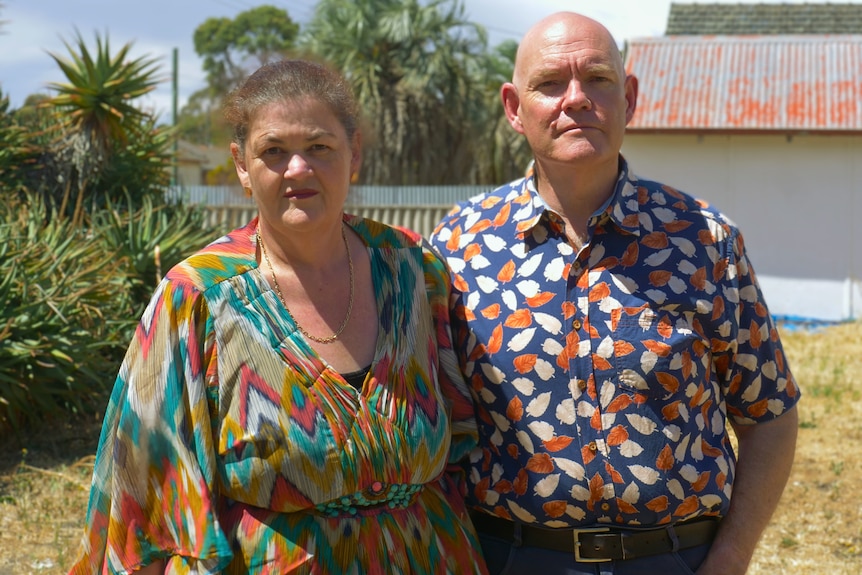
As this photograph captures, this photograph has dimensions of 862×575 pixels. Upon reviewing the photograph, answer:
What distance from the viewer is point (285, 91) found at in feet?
7.63

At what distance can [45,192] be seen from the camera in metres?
9.45

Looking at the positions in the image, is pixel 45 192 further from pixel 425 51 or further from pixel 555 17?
pixel 425 51

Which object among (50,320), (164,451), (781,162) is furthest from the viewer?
(781,162)

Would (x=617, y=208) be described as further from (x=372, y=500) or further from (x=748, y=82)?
(x=748, y=82)

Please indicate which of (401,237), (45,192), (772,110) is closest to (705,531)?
(401,237)

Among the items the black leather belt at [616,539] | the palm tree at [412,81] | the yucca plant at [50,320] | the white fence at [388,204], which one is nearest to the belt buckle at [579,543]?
the black leather belt at [616,539]

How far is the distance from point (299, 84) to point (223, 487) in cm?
97

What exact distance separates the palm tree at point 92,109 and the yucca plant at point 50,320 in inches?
74.7

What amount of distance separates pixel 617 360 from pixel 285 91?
109cm

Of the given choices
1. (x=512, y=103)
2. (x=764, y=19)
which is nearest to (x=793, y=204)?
(x=764, y=19)

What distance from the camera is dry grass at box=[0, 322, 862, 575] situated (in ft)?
17.5

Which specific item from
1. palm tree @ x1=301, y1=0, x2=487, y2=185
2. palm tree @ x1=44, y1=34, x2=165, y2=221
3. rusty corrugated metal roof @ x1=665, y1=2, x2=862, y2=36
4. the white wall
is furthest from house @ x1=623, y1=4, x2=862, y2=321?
palm tree @ x1=301, y1=0, x2=487, y2=185

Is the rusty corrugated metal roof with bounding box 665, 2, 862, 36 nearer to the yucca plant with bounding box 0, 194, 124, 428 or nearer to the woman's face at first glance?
the yucca plant with bounding box 0, 194, 124, 428

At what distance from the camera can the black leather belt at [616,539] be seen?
2.57 meters
